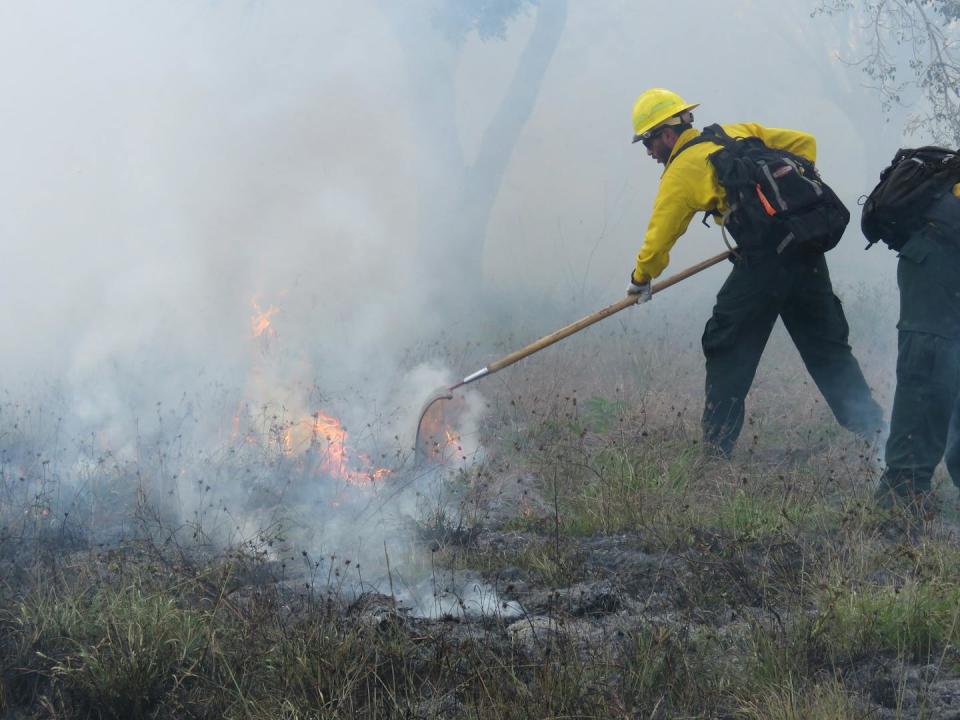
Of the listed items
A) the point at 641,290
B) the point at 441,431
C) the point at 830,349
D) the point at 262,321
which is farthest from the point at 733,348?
the point at 262,321

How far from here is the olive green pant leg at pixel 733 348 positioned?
520cm

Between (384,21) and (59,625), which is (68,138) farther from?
(59,625)

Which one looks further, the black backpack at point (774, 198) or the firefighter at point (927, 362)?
the black backpack at point (774, 198)

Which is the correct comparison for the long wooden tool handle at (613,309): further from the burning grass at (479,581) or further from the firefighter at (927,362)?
the firefighter at (927,362)

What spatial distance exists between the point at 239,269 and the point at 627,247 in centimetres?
880

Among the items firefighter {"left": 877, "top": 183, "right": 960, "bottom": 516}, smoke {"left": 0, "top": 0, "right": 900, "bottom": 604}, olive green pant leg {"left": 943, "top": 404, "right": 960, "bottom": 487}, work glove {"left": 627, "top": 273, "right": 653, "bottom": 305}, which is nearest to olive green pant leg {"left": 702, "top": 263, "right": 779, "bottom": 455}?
work glove {"left": 627, "top": 273, "right": 653, "bottom": 305}

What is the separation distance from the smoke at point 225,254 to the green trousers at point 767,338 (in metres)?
1.41

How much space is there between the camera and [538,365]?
766 centimetres

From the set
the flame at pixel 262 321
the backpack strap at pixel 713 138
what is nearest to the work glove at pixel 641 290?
the backpack strap at pixel 713 138

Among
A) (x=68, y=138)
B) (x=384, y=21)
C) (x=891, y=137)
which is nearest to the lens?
(x=68, y=138)

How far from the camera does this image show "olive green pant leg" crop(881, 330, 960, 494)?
14.1 feet

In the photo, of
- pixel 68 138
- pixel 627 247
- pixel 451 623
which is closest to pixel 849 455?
pixel 451 623

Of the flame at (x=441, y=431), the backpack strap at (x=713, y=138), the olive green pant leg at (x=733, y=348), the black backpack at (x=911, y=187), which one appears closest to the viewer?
the black backpack at (x=911, y=187)

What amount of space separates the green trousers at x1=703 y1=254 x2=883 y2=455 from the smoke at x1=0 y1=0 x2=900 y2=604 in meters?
1.41
